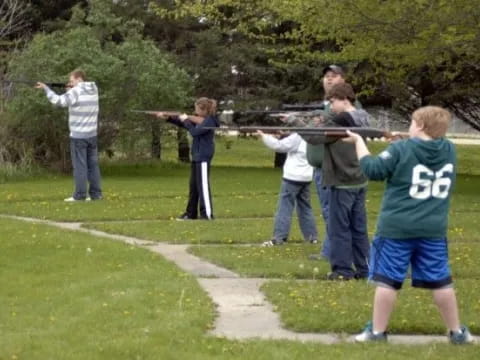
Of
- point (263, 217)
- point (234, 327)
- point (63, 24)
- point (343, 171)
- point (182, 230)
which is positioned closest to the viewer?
point (234, 327)

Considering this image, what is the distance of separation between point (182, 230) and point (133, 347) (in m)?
5.99

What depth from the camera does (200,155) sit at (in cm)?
1383

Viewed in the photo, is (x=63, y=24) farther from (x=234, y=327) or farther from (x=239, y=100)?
(x=234, y=327)

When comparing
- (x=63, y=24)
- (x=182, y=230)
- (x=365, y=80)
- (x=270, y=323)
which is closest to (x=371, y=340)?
(x=270, y=323)

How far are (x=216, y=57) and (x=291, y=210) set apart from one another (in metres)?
17.1

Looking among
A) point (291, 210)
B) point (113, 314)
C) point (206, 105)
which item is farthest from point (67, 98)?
point (113, 314)

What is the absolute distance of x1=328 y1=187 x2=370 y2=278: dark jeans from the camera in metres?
9.08

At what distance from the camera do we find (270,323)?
294 inches

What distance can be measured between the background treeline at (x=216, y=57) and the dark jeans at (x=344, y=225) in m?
7.49

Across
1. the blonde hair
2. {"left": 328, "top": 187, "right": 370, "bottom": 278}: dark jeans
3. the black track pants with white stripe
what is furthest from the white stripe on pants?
{"left": 328, "top": 187, "right": 370, "bottom": 278}: dark jeans

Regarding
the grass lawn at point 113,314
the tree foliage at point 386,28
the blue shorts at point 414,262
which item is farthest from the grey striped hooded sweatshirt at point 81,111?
the blue shorts at point 414,262

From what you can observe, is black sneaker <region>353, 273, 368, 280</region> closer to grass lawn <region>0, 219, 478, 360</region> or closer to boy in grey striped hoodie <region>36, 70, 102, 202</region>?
grass lawn <region>0, 219, 478, 360</region>

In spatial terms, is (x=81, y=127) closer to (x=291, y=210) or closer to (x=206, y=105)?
(x=206, y=105)

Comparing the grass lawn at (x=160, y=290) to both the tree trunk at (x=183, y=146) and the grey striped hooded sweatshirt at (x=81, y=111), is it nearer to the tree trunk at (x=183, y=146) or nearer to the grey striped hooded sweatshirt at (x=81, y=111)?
the grey striped hooded sweatshirt at (x=81, y=111)
